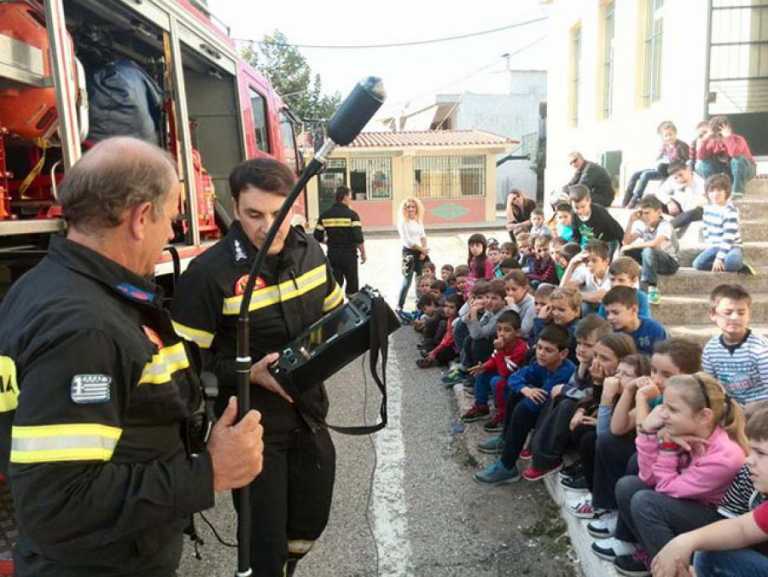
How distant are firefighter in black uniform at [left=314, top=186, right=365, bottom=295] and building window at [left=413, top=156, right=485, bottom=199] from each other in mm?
17102

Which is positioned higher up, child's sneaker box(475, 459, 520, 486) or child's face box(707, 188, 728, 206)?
child's face box(707, 188, 728, 206)

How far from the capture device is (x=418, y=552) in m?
3.21

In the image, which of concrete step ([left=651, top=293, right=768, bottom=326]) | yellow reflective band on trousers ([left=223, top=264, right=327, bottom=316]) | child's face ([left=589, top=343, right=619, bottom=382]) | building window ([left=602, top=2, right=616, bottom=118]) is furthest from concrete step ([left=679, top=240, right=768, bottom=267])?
building window ([left=602, top=2, right=616, bottom=118])

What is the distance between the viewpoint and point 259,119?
6680 mm

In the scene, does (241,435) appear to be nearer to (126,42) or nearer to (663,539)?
(663,539)

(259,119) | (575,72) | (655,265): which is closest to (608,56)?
(575,72)

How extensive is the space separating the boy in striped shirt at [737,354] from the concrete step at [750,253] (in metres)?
3.07

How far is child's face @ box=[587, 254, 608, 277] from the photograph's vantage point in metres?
5.40

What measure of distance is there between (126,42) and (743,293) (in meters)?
4.31

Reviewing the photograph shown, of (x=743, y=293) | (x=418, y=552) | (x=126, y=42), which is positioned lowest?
(x=418, y=552)

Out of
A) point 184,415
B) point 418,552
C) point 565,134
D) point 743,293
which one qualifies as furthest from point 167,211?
point 565,134

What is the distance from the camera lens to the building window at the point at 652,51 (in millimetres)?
9828

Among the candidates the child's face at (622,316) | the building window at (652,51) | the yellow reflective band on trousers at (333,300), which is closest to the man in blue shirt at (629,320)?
the child's face at (622,316)

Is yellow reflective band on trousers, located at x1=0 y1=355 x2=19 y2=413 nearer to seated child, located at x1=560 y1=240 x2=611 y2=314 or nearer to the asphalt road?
the asphalt road
